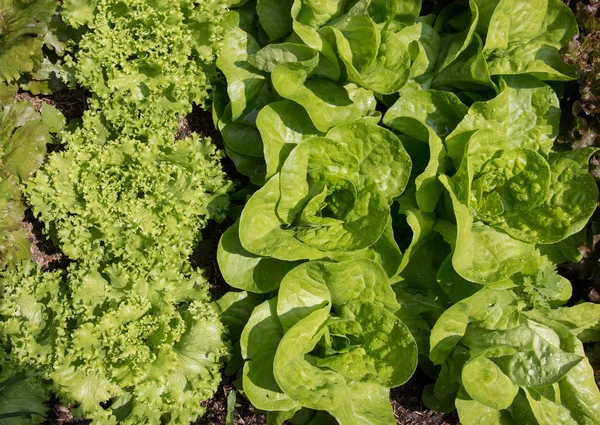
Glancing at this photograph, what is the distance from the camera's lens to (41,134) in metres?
3.32

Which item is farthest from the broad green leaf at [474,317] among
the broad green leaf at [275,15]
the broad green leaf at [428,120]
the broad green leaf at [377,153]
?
the broad green leaf at [275,15]

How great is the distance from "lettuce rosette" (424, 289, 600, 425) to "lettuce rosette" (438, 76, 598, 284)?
256 millimetres

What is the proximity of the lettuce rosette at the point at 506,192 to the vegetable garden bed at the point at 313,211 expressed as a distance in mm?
12

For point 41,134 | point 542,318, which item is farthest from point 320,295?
point 41,134

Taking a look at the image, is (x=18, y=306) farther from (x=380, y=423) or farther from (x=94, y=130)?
(x=380, y=423)

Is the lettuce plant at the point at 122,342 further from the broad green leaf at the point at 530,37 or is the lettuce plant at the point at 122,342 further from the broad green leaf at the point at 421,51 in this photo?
the broad green leaf at the point at 530,37

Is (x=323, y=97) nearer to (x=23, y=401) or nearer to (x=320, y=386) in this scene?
(x=320, y=386)

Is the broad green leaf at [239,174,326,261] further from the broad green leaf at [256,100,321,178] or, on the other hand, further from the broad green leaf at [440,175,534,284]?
the broad green leaf at [440,175,534,284]

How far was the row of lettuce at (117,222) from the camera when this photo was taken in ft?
10.2

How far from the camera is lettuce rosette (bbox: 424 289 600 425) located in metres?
2.89

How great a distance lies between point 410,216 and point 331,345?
2.84ft

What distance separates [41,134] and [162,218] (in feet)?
3.08

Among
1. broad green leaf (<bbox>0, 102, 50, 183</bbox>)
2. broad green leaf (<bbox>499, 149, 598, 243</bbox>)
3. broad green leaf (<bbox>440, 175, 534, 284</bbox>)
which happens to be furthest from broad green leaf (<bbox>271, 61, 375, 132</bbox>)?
broad green leaf (<bbox>0, 102, 50, 183</bbox>)

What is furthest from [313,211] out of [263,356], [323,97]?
[263,356]
